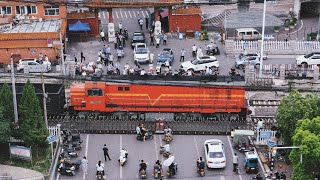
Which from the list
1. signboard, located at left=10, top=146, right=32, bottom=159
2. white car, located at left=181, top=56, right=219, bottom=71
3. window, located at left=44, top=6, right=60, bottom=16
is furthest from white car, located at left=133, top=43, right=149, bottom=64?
signboard, located at left=10, top=146, right=32, bottom=159

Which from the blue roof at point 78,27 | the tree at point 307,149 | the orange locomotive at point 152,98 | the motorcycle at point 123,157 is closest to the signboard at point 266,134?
the orange locomotive at point 152,98

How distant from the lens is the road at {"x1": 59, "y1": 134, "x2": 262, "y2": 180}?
158 ft

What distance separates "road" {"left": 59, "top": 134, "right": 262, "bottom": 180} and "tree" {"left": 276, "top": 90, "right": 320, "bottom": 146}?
155 inches

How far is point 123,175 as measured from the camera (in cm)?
4816

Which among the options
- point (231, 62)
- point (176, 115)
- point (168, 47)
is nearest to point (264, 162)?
point (176, 115)

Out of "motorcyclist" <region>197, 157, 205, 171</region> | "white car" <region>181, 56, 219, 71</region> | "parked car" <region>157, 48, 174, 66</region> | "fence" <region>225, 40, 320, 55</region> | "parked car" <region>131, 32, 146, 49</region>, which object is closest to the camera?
"motorcyclist" <region>197, 157, 205, 171</region>

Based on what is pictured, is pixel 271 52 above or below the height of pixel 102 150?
above

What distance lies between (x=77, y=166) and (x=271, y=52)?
96.5ft

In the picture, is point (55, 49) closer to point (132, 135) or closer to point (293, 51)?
point (132, 135)

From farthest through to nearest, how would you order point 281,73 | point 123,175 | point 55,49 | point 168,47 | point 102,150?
1. point 168,47
2. point 55,49
3. point 281,73
4. point 102,150
5. point 123,175

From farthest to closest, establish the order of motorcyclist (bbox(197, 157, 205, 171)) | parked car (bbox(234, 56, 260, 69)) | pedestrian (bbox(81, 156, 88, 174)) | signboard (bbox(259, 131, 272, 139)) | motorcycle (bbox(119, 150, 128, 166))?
parked car (bbox(234, 56, 260, 69)) → signboard (bbox(259, 131, 272, 139)) → motorcycle (bbox(119, 150, 128, 166)) → motorcyclist (bbox(197, 157, 205, 171)) → pedestrian (bbox(81, 156, 88, 174))

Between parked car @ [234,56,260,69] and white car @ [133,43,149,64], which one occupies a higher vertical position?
white car @ [133,43,149,64]

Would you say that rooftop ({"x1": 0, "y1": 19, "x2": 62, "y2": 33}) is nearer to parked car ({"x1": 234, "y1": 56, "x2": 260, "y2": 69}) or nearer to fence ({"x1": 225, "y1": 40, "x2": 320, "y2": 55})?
fence ({"x1": 225, "y1": 40, "x2": 320, "y2": 55})

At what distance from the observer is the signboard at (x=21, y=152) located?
162ft
